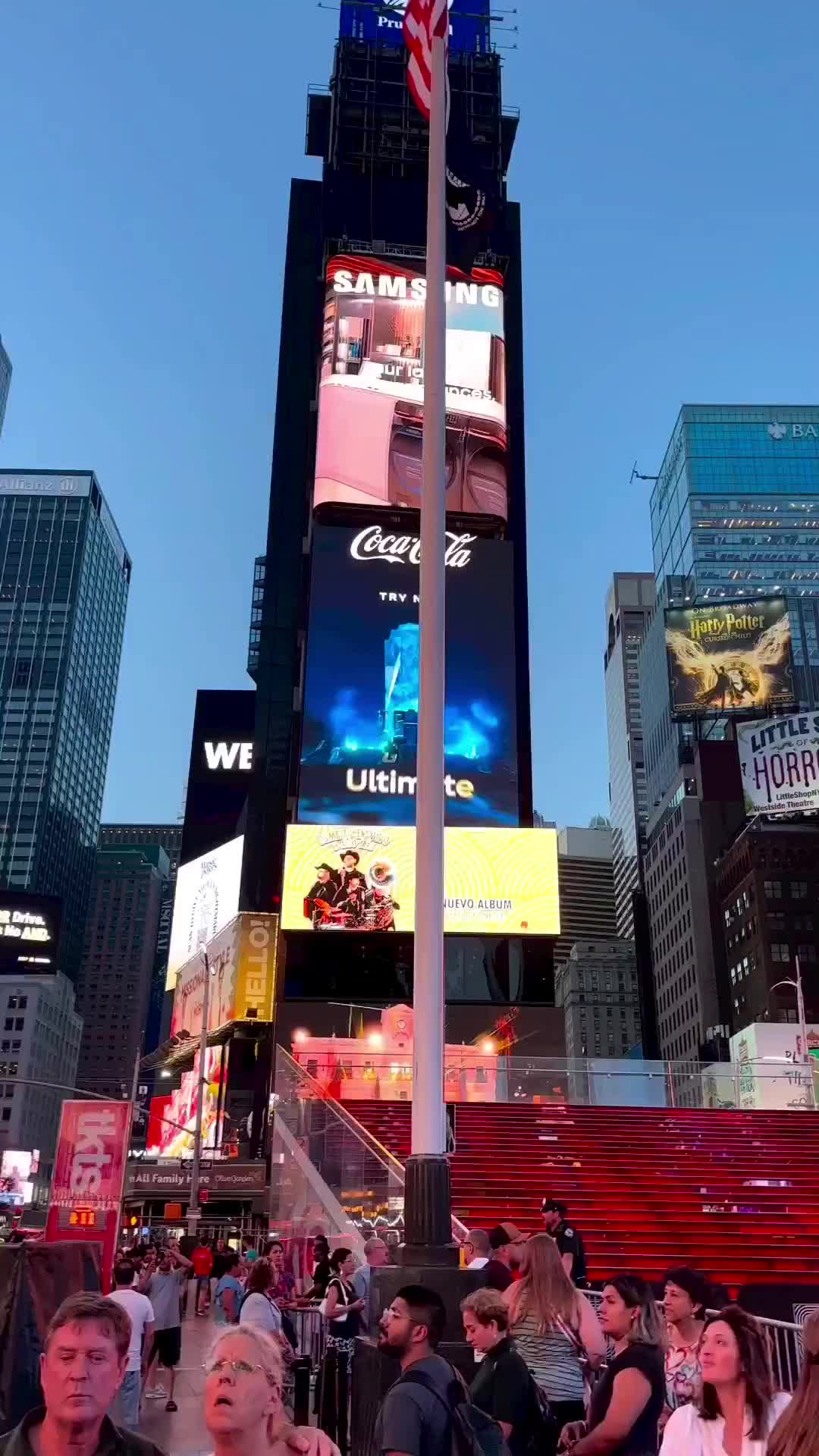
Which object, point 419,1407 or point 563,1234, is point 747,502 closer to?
point 563,1234

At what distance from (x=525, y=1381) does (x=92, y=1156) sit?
9.45 metres

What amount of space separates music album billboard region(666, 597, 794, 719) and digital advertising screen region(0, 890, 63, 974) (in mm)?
44847

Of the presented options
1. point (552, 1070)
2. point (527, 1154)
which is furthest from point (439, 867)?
point (552, 1070)

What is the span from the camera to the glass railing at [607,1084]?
27906 millimetres

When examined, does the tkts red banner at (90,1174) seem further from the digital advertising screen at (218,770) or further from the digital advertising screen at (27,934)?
the digital advertising screen at (27,934)

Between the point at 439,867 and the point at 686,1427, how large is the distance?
6.27m

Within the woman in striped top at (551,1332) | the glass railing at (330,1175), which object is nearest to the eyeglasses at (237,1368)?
the woman in striped top at (551,1332)

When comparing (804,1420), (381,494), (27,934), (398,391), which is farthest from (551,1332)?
(27,934)

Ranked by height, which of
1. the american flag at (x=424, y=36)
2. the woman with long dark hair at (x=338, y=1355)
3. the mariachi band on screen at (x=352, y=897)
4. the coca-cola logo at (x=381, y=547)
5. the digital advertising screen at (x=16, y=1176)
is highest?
the coca-cola logo at (x=381, y=547)

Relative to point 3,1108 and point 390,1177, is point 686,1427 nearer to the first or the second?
point 390,1177

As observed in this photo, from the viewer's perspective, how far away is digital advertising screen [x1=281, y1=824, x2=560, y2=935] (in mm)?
41219

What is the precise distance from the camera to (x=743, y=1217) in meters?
21.9

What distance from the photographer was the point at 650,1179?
23750 millimetres

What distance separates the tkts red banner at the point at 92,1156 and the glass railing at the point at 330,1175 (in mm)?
3266
